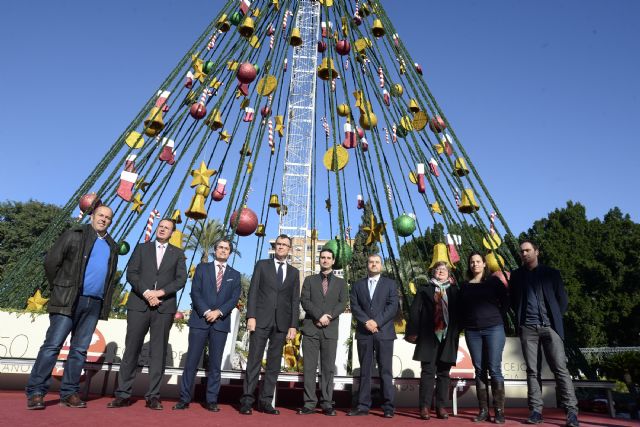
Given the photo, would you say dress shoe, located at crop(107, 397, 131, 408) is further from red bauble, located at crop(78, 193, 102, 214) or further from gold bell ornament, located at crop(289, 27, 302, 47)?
gold bell ornament, located at crop(289, 27, 302, 47)

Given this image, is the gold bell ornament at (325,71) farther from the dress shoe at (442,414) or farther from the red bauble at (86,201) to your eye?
the dress shoe at (442,414)

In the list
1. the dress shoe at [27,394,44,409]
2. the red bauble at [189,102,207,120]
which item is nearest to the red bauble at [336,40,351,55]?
the red bauble at [189,102,207,120]

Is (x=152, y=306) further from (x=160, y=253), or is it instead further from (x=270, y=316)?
(x=270, y=316)

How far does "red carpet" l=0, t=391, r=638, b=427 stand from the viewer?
9.02 feet

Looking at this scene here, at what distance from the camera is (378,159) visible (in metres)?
6.29

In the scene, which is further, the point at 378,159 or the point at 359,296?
the point at 378,159

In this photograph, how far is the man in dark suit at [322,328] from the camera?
148 inches

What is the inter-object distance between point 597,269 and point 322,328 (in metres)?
27.5

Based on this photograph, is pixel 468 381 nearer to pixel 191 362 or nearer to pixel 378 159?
pixel 191 362

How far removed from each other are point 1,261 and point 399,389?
30.1 meters

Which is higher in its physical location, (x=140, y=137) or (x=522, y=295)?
(x=140, y=137)

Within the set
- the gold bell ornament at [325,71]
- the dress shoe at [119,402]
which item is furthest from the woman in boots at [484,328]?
the gold bell ornament at [325,71]

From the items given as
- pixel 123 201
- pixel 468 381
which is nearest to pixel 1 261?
pixel 123 201

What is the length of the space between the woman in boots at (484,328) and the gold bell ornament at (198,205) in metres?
3.53
